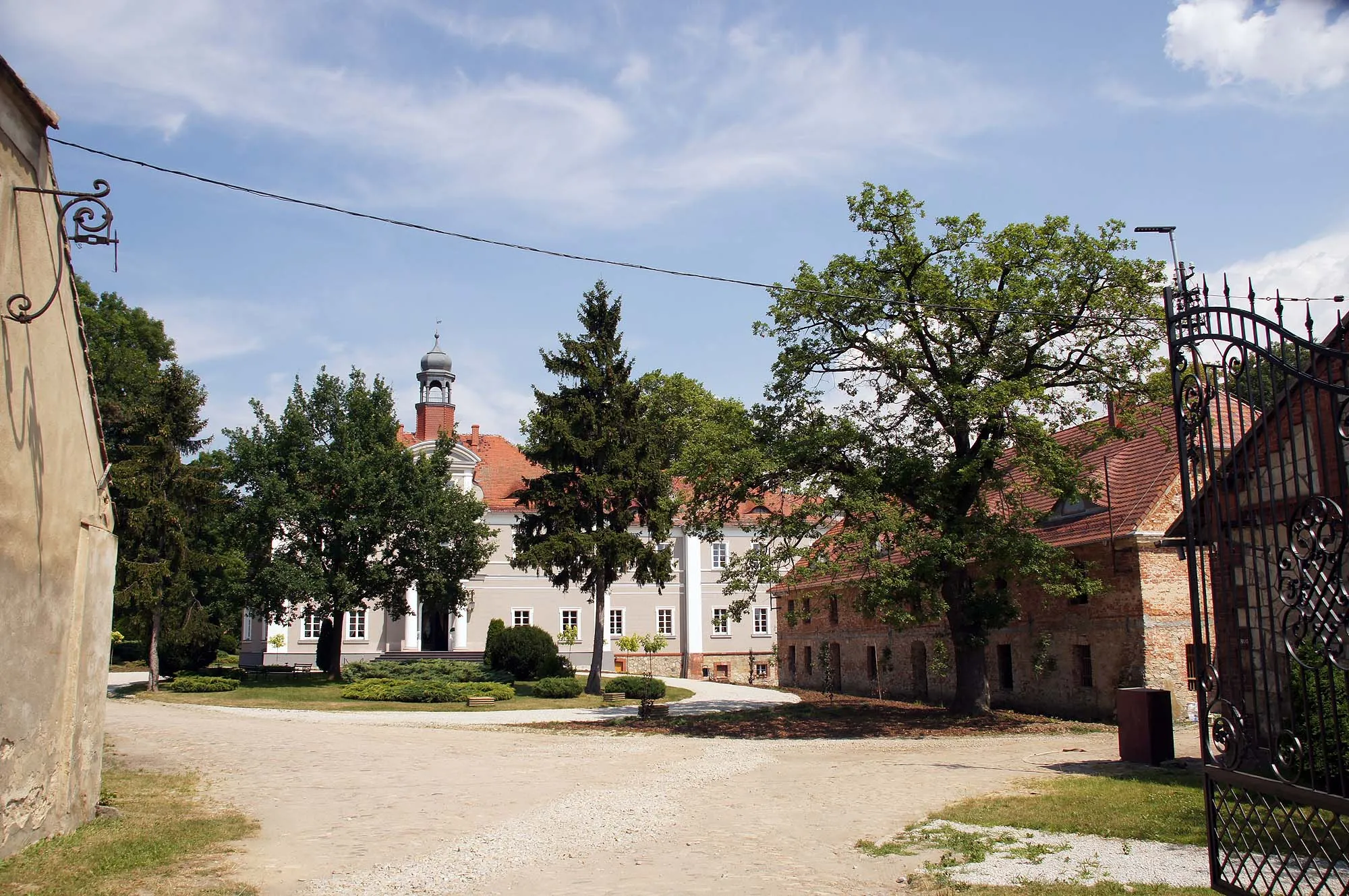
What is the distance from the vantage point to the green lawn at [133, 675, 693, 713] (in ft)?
94.2

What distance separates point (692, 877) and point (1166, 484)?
18.1 metres

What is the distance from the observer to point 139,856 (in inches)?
333

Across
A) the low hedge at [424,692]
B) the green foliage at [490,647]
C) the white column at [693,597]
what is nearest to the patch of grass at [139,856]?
the low hedge at [424,692]

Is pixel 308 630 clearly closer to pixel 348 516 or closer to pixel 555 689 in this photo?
pixel 348 516

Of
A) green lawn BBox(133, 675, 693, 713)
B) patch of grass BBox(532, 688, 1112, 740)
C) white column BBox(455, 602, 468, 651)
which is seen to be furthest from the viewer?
white column BBox(455, 602, 468, 651)

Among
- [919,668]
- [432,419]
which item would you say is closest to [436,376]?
[432,419]

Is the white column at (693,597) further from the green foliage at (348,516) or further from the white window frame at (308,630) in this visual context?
the white window frame at (308,630)

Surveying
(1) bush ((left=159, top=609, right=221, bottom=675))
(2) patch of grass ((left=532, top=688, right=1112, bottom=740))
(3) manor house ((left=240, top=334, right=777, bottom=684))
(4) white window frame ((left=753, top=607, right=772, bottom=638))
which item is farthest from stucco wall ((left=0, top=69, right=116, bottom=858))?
(4) white window frame ((left=753, top=607, right=772, bottom=638))

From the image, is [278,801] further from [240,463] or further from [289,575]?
[240,463]

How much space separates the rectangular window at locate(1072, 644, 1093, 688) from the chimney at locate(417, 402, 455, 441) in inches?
1434

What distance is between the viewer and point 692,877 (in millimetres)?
8195

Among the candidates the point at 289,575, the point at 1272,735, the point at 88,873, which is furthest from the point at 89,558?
the point at 289,575

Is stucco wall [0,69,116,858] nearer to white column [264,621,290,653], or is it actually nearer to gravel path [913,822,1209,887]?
gravel path [913,822,1209,887]

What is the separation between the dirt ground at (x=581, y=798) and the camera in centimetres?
837
